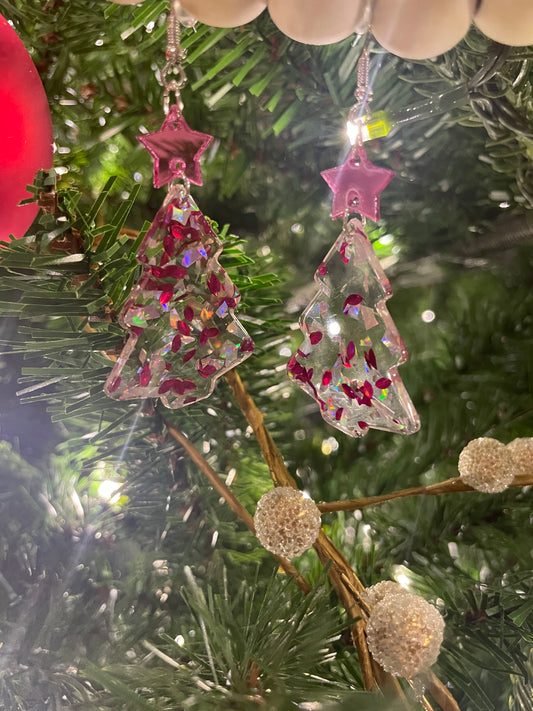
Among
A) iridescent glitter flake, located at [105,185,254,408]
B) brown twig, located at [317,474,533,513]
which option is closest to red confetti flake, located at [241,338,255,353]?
iridescent glitter flake, located at [105,185,254,408]

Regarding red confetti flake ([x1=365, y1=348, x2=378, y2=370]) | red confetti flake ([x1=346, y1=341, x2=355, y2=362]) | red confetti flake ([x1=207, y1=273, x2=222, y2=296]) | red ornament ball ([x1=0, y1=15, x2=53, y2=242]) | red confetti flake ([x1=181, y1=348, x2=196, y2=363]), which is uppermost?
red ornament ball ([x1=0, y1=15, x2=53, y2=242])

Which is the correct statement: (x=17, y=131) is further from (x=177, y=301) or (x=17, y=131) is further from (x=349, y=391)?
(x=349, y=391)

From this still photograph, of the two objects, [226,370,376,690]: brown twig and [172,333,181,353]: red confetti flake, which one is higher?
[172,333,181,353]: red confetti flake

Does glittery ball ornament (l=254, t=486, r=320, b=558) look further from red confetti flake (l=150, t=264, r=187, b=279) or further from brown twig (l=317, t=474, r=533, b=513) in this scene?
red confetti flake (l=150, t=264, r=187, b=279)

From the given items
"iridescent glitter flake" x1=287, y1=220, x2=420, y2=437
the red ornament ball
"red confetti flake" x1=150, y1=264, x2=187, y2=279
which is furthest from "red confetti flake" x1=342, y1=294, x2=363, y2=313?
the red ornament ball

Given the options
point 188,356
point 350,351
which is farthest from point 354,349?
point 188,356
